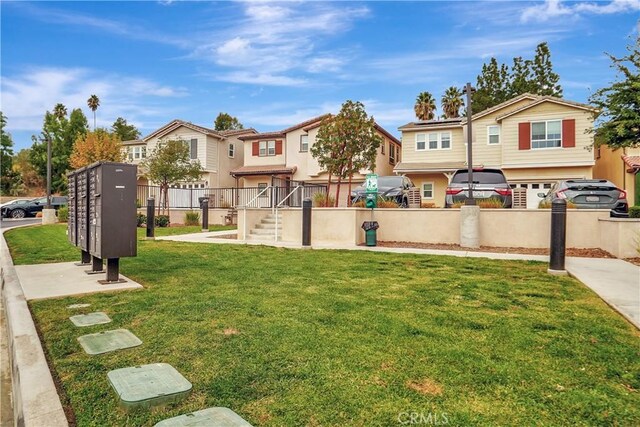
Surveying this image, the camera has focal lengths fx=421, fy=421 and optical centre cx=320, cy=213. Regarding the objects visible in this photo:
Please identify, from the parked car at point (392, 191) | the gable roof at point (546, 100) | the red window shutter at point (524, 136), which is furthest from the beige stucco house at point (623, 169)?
the parked car at point (392, 191)

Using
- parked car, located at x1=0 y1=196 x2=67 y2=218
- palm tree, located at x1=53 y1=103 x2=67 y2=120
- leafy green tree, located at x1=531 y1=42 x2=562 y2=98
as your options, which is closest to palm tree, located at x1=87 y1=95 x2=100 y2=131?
palm tree, located at x1=53 y1=103 x2=67 y2=120

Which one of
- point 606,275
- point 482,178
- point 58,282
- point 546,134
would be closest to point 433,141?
→ point 546,134

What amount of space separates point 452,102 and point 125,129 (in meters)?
46.9

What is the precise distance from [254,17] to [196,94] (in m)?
10.9

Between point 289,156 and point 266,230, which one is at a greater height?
point 289,156

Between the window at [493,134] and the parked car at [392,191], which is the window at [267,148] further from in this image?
the parked car at [392,191]

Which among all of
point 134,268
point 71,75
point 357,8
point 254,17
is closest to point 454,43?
point 357,8

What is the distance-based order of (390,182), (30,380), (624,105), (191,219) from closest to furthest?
(30,380)
(624,105)
(390,182)
(191,219)

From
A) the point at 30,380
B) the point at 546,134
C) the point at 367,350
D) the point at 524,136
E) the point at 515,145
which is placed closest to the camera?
the point at 30,380

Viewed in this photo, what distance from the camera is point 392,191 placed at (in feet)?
52.2

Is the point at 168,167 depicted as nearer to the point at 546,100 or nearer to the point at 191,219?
the point at 191,219

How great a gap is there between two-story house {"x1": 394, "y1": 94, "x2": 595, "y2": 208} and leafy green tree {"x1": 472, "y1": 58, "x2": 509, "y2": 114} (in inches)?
631

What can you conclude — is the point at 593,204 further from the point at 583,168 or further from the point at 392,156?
the point at 392,156

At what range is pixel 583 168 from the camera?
23844 millimetres
